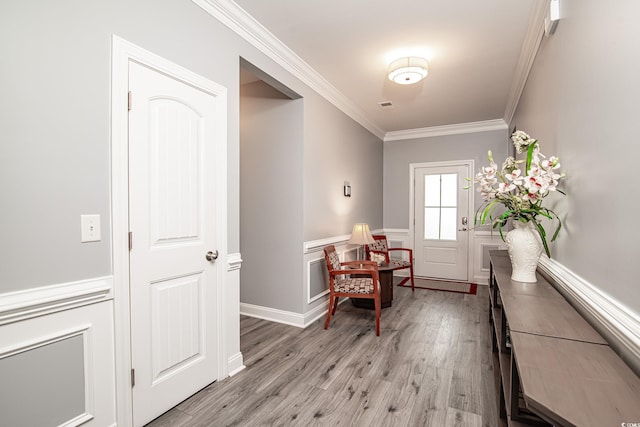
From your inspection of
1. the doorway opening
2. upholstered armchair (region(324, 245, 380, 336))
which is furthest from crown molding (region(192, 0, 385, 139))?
upholstered armchair (region(324, 245, 380, 336))

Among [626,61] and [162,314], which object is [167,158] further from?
[626,61]

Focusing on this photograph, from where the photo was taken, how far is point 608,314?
1.11 metres

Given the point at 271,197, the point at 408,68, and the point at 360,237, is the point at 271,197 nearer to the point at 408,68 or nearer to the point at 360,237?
the point at 360,237

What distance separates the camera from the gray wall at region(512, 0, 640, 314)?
105 centimetres

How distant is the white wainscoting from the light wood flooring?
428 millimetres

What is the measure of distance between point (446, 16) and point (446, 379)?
→ 8.82ft

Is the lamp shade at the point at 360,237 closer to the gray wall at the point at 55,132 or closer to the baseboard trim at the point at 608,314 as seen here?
the baseboard trim at the point at 608,314

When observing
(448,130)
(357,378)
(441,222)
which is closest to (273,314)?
(357,378)

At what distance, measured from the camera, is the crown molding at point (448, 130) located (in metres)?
5.01

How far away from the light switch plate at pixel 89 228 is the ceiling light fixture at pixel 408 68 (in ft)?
8.82

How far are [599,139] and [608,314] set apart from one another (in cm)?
70

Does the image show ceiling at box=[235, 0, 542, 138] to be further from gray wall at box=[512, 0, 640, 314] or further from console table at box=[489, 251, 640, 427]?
console table at box=[489, 251, 640, 427]

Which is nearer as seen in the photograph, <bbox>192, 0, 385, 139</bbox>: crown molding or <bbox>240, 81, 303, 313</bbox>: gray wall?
<bbox>192, 0, 385, 139</bbox>: crown molding

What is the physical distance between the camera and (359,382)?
2.23m
